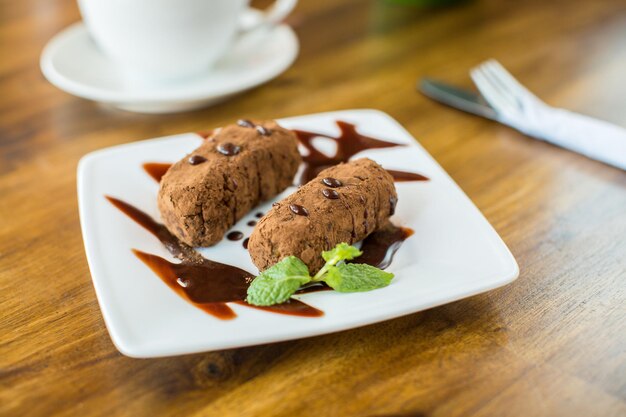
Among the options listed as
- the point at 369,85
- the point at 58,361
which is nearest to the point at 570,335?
the point at 58,361

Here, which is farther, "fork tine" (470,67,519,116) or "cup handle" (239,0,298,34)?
"cup handle" (239,0,298,34)

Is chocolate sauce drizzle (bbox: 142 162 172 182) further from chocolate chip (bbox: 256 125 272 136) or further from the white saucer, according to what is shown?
the white saucer

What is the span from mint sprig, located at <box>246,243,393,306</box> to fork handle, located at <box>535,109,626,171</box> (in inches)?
32.1

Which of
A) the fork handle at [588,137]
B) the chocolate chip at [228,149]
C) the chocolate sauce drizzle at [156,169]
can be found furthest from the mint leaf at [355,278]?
the fork handle at [588,137]

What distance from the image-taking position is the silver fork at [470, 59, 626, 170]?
5.54 feet

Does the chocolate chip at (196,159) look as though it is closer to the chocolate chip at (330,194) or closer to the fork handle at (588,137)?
the chocolate chip at (330,194)

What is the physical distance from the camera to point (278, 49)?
2117 millimetres

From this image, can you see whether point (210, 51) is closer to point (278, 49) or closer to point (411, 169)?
point (278, 49)

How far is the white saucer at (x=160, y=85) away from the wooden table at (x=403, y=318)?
0.07m

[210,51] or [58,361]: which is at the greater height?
[210,51]

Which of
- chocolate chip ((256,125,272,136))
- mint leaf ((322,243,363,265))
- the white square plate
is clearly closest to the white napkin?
the white square plate

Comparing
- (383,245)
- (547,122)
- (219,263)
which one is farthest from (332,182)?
(547,122)

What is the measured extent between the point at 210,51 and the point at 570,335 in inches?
48.4

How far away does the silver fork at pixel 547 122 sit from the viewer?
5.54 feet
